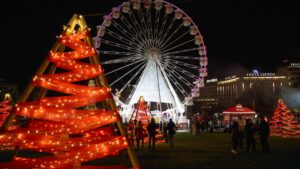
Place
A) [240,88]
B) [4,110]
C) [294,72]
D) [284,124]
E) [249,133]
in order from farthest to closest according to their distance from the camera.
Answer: [240,88] → [294,72] → [284,124] → [4,110] → [249,133]

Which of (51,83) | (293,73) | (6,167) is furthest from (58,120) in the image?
(293,73)

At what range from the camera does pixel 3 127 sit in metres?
7.41

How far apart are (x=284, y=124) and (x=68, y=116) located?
26.2 metres

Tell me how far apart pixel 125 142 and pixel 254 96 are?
83.5 meters

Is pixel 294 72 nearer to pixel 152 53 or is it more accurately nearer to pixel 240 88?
pixel 240 88

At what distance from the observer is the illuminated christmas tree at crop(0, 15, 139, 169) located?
24.2ft

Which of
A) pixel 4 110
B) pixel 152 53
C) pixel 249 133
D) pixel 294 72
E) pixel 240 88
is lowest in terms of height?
pixel 249 133

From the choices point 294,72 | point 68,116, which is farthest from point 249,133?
point 294,72

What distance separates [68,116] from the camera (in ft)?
25.8

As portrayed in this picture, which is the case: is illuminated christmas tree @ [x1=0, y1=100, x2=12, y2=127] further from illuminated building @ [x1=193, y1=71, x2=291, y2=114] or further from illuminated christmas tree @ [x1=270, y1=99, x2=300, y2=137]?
illuminated building @ [x1=193, y1=71, x2=291, y2=114]

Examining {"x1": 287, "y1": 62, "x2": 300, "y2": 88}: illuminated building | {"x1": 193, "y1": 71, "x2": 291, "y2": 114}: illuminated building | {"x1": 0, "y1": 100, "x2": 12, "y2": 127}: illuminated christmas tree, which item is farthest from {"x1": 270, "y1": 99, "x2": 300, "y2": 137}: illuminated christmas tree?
{"x1": 287, "y1": 62, "x2": 300, "y2": 88}: illuminated building

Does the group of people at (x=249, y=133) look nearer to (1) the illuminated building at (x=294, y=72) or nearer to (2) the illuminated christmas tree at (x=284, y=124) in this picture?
(2) the illuminated christmas tree at (x=284, y=124)

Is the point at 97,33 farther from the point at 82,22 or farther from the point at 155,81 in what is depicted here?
the point at 82,22

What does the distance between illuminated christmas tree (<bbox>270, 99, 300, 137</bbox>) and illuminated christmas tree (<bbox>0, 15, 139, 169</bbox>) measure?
81.5 ft
